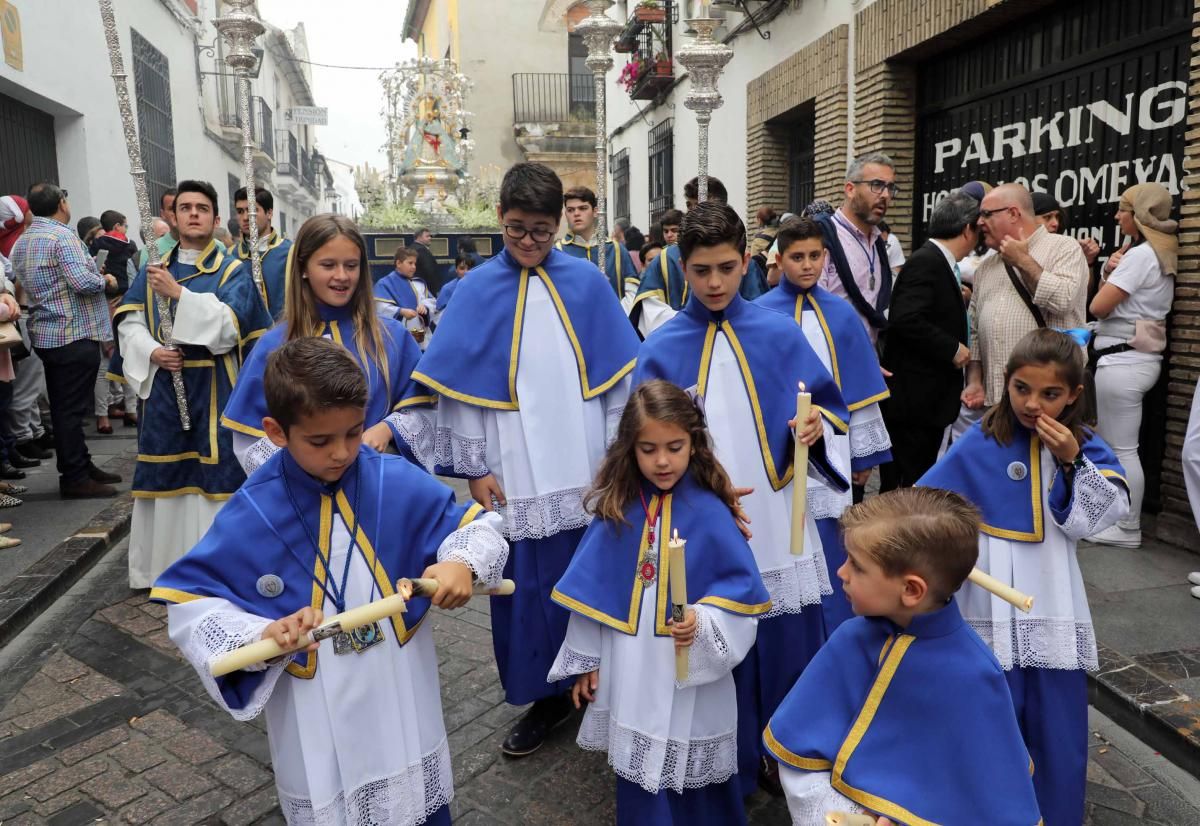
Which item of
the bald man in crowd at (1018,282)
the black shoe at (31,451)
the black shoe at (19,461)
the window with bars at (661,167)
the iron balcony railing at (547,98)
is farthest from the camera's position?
the iron balcony railing at (547,98)

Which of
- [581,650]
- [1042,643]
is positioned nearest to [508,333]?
[581,650]

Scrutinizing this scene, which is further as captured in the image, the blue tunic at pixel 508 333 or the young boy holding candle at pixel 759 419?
the blue tunic at pixel 508 333

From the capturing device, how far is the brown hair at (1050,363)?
2.67 meters

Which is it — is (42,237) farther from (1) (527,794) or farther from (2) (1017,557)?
(2) (1017,557)

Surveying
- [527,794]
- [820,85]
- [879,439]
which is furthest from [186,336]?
[820,85]

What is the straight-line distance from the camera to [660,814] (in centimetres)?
262

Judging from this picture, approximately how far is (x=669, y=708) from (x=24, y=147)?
10.3m

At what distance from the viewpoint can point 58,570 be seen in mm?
5301

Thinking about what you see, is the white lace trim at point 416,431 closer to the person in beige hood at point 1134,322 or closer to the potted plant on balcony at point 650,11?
the person in beige hood at point 1134,322

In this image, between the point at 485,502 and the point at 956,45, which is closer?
the point at 485,502

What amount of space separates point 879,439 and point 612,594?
151cm

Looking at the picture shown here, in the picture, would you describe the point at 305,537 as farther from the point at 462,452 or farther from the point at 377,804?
the point at 462,452

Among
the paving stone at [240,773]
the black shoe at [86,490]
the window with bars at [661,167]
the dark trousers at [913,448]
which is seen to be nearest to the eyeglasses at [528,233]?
the paving stone at [240,773]

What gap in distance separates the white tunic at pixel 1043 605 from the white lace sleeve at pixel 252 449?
2.28 m
